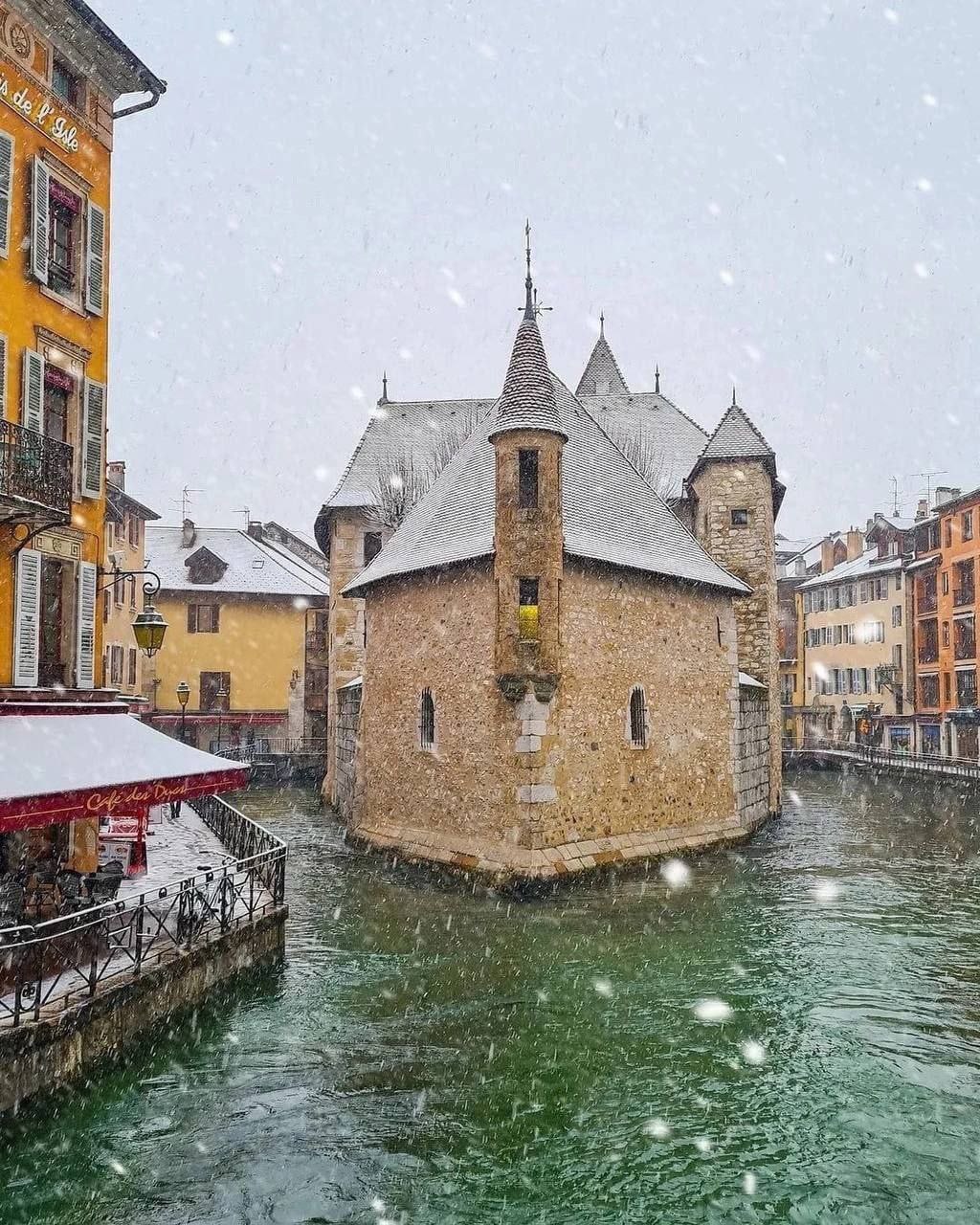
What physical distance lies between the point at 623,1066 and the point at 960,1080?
3209mm

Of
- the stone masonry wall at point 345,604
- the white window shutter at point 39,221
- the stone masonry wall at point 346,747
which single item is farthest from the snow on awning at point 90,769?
the stone masonry wall at point 345,604

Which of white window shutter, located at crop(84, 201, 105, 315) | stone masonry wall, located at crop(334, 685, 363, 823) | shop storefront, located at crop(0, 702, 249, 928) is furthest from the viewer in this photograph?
stone masonry wall, located at crop(334, 685, 363, 823)

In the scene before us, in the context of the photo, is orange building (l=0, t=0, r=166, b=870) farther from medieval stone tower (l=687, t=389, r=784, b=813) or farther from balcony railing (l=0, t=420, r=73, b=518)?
medieval stone tower (l=687, t=389, r=784, b=813)

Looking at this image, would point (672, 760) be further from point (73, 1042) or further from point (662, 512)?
point (73, 1042)

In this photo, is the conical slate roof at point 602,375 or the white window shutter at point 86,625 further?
the conical slate roof at point 602,375

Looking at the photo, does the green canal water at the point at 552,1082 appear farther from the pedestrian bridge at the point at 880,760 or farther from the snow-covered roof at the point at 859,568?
the snow-covered roof at the point at 859,568

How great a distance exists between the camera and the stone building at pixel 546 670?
18.2 metres

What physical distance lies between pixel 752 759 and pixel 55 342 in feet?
61.0

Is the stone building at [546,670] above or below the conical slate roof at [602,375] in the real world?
below

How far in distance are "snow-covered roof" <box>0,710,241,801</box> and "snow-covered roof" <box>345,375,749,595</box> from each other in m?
7.77

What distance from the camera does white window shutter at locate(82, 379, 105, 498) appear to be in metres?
14.0

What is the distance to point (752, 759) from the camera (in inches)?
1002

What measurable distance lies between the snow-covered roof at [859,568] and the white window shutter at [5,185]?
43.5 m

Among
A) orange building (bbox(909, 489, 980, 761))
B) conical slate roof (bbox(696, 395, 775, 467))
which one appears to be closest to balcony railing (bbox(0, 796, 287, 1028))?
conical slate roof (bbox(696, 395, 775, 467))
